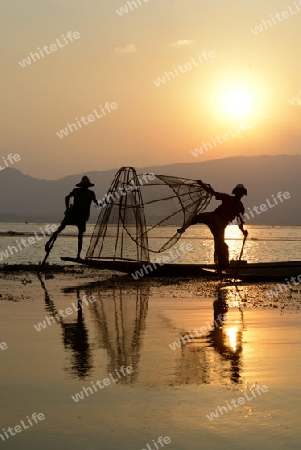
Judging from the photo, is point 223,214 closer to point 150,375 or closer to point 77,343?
point 77,343

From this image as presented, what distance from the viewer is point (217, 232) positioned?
68.4 feet

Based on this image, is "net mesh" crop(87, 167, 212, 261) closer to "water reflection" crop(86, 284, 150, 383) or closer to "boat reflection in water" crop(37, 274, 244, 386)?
"water reflection" crop(86, 284, 150, 383)

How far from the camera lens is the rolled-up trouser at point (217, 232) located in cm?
2084

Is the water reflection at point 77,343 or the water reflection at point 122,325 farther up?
the water reflection at point 77,343

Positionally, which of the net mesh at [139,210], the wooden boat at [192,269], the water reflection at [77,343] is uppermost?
the net mesh at [139,210]

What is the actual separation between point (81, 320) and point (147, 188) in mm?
10640

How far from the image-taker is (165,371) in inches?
353

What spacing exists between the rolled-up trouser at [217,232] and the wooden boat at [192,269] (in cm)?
33

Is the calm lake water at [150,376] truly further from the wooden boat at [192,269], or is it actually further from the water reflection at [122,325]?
the wooden boat at [192,269]

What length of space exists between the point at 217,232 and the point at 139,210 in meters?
3.80

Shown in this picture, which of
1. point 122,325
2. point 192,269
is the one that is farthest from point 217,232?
point 122,325

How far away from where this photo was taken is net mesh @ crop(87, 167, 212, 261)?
2273 centimetres

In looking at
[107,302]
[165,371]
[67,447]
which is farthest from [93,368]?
[107,302]

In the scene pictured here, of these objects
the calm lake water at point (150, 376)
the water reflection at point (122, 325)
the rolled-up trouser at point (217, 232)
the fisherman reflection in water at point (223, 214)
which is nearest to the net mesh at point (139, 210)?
the rolled-up trouser at point (217, 232)
